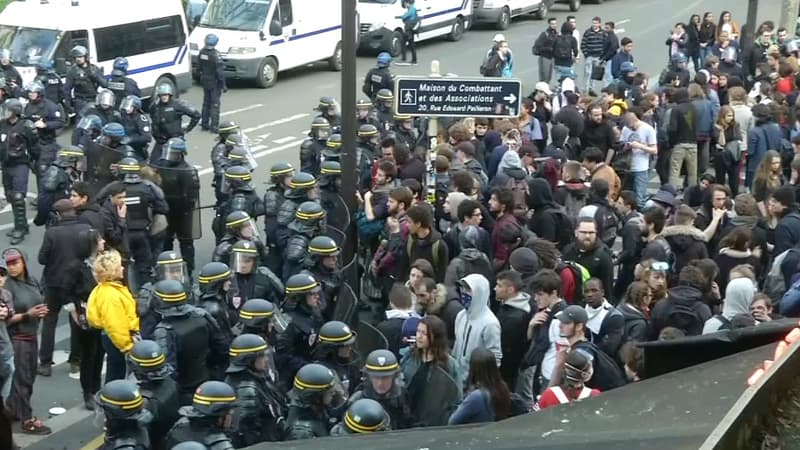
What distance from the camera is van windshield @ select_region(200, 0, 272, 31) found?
920 inches

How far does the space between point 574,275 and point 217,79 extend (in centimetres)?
1166

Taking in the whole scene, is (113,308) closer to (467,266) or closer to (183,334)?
(183,334)

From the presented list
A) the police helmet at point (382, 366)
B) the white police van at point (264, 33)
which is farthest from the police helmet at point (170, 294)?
the white police van at point (264, 33)

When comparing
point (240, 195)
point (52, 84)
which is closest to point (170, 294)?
point (240, 195)

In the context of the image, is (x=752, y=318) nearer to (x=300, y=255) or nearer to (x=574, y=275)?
(x=574, y=275)

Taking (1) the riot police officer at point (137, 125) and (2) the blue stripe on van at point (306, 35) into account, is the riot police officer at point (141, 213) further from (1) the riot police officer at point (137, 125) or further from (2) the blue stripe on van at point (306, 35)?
(2) the blue stripe on van at point (306, 35)

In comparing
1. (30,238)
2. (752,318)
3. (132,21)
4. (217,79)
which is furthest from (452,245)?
(132,21)

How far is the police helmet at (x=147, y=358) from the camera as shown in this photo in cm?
772

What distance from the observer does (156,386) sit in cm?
784

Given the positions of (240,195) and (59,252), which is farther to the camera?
(240,195)

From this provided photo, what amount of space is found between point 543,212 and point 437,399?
379 cm

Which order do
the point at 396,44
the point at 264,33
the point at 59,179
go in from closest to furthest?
the point at 59,179, the point at 264,33, the point at 396,44

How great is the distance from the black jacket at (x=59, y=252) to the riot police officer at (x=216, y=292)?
1858 millimetres

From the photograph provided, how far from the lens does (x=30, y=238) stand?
1473cm
